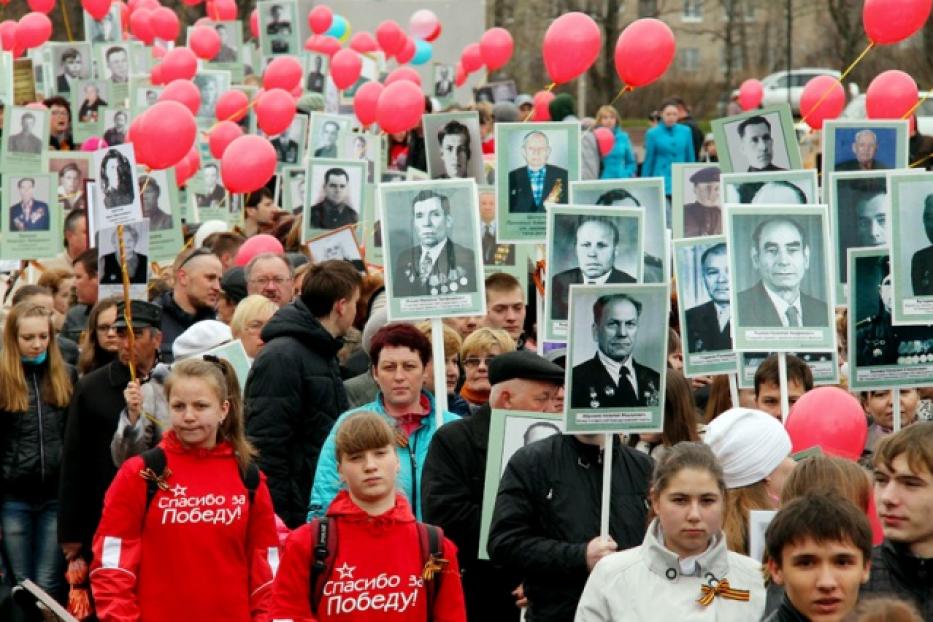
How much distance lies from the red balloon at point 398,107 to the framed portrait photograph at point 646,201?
20.0 feet

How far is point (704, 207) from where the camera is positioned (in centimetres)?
1180

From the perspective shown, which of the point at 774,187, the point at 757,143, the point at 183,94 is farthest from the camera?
the point at 183,94

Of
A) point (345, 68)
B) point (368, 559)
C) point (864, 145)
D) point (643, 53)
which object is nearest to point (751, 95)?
point (345, 68)

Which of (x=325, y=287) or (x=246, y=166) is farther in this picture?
(x=246, y=166)

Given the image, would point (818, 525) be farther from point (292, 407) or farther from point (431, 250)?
point (431, 250)

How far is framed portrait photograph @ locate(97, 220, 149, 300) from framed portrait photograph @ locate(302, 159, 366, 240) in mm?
2754

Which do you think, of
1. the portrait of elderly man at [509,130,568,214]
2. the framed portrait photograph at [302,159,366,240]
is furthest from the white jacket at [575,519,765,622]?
the framed portrait photograph at [302,159,366,240]

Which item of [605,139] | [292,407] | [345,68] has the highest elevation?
[345,68]

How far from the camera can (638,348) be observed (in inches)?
262

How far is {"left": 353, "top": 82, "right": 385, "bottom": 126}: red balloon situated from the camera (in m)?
17.3

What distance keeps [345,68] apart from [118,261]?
11.4 m

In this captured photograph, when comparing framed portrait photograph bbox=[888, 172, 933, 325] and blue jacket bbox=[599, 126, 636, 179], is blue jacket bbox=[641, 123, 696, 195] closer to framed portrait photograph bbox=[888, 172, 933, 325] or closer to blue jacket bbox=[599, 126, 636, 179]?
blue jacket bbox=[599, 126, 636, 179]

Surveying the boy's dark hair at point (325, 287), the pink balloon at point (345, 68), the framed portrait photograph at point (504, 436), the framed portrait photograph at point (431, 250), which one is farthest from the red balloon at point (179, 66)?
the framed portrait photograph at point (504, 436)

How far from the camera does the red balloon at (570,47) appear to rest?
46.4 ft
